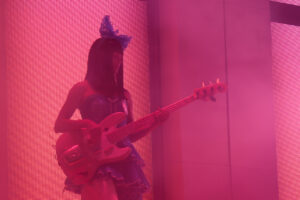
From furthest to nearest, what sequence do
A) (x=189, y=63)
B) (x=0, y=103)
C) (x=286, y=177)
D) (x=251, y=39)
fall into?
(x=286, y=177) → (x=251, y=39) → (x=189, y=63) → (x=0, y=103)

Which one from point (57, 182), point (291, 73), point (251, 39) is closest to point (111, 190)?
point (57, 182)

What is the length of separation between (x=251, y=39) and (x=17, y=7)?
2307mm

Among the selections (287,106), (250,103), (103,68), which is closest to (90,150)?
(103,68)

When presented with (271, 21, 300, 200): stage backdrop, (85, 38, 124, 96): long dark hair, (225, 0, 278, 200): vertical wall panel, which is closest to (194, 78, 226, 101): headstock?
(85, 38, 124, 96): long dark hair

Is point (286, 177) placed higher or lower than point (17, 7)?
lower

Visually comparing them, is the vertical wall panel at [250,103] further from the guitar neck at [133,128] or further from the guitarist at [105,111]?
the guitarist at [105,111]

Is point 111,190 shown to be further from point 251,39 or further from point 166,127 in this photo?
point 251,39

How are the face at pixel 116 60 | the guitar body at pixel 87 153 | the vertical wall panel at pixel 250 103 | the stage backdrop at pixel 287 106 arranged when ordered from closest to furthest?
the guitar body at pixel 87 153, the face at pixel 116 60, the vertical wall panel at pixel 250 103, the stage backdrop at pixel 287 106

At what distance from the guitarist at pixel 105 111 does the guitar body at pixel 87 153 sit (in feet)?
0.13

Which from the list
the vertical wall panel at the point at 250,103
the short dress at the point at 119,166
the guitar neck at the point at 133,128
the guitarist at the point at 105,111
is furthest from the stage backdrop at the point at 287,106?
the short dress at the point at 119,166

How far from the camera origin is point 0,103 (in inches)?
150

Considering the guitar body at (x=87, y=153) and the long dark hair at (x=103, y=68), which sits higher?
the long dark hair at (x=103, y=68)

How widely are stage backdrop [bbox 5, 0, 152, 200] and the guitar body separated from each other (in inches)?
55.0

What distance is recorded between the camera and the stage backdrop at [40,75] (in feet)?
12.8
